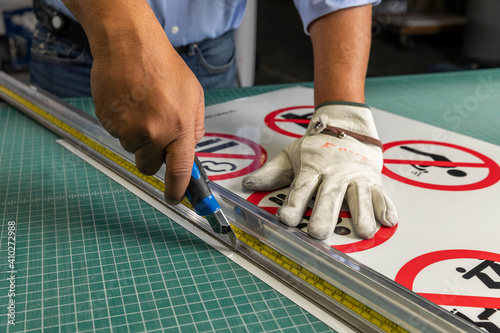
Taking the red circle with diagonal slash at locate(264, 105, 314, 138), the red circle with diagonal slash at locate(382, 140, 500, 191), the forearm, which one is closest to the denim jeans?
the red circle with diagonal slash at locate(264, 105, 314, 138)

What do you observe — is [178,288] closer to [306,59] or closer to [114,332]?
[114,332]

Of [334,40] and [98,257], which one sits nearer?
[98,257]

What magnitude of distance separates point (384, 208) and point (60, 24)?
109 cm

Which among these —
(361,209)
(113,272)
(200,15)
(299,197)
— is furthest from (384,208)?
(200,15)

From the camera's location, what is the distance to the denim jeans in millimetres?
1421

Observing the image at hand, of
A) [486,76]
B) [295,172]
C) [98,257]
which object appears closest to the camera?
[98,257]

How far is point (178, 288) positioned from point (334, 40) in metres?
0.76

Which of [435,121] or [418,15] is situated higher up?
[435,121]

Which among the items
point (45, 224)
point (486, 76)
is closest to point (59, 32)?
point (45, 224)

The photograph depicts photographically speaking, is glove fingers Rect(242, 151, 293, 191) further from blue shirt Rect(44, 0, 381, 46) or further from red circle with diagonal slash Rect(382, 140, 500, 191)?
blue shirt Rect(44, 0, 381, 46)

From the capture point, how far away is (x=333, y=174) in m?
0.90

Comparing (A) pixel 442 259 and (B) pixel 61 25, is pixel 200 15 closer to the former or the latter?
(B) pixel 61 25

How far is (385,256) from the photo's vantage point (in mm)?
763

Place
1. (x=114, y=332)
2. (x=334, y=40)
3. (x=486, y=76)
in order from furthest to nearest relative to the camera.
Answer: (x=486, y=76) < (x=334, y=40) < (x=114, y=332)
